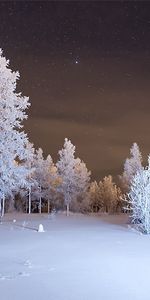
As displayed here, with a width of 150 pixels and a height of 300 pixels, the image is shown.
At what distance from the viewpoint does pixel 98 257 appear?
14.2 metres

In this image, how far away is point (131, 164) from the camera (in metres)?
64.9

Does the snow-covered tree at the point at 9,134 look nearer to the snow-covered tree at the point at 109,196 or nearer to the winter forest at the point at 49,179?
the winter forest at the point at 49,179

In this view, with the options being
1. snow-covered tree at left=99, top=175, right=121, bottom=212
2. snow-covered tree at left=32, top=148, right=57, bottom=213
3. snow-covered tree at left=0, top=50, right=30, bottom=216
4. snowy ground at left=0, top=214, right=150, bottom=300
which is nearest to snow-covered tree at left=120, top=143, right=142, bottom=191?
snow-covered tree at left=32, top=148, right=57, bottom=213

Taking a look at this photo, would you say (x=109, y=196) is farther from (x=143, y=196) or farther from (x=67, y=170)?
(x=143, y=196)

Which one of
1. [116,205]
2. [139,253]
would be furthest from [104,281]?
[116,205]

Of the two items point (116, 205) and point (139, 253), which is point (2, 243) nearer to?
point (139, 253)

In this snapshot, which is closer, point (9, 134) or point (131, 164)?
point (9, 134)

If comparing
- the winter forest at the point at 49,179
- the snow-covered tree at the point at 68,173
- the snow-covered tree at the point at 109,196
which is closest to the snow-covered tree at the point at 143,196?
the winter forest at the point at 49,179

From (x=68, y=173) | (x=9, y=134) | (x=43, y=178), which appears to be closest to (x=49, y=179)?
(x=43, y=178)

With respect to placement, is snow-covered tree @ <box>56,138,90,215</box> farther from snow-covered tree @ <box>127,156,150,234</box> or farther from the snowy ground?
the snowy ground

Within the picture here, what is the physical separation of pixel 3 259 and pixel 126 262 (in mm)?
3377

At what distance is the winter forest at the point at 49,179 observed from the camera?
90.6ft

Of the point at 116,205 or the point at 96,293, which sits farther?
the point at 116,205

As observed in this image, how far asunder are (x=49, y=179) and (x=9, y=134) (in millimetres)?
38800
